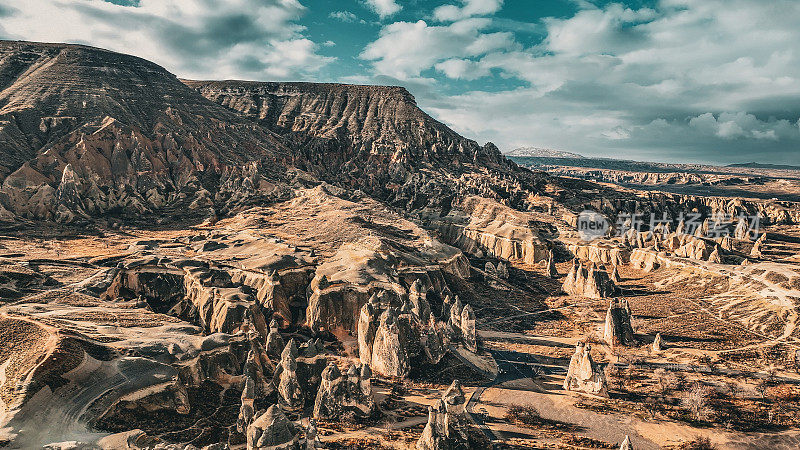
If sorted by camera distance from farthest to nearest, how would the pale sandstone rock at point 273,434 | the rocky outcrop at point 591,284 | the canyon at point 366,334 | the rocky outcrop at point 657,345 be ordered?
1. the rocky outcrop at point 591,284
2. the rocky outcrop at point 657,345
3. the canyon at point 366,334
4. the pale sandstone rock at point 273,434

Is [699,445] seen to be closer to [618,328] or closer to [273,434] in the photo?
[618,328]

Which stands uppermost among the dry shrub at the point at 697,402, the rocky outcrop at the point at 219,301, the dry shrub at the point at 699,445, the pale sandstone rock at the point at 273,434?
the rocky outcrop at the point at 219,301

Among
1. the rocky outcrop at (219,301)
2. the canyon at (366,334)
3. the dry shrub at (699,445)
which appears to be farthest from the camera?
the rocky outcrop at (219,301)

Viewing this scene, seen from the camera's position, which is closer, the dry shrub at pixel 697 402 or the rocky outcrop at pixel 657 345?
the dry shrub at pixel 697 402

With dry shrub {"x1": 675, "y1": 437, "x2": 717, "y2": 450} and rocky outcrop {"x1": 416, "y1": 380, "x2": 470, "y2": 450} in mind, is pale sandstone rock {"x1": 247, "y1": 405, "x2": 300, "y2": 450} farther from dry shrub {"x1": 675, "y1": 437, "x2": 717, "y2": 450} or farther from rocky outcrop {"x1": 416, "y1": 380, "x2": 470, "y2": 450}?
dry shrub {"x1": 675, "y1": 437, "x2": 717, "y2": 450}

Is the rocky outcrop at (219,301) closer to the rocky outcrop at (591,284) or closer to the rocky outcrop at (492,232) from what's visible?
the rocky outcrop at (591,284)

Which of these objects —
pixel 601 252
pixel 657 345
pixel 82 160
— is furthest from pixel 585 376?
pixel 82 160

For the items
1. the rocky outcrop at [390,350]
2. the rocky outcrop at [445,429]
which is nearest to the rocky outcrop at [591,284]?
the rocky outcrop at [390,350]
